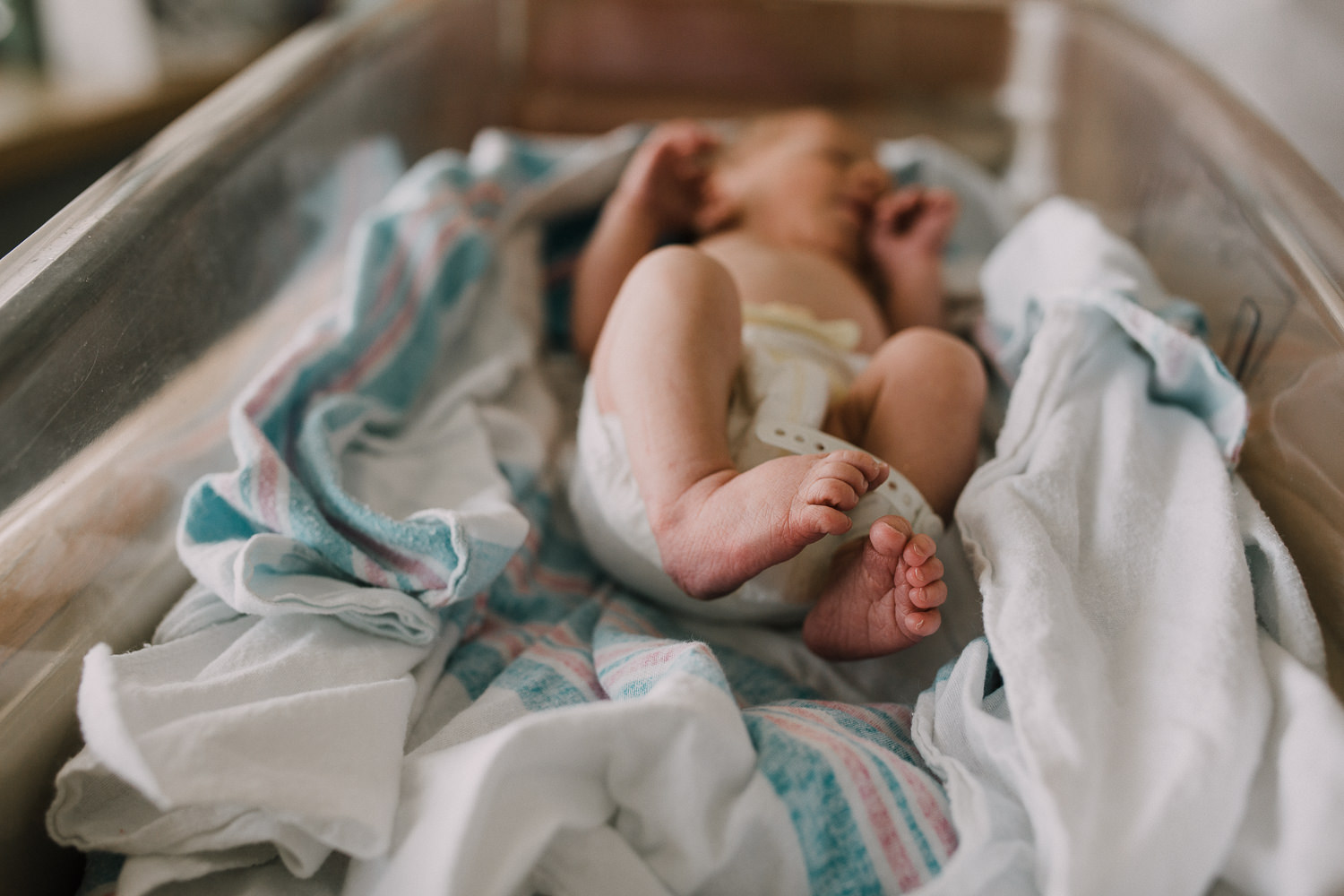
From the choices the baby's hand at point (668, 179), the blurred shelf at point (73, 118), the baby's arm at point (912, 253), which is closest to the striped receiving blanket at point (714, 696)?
the baby's arm at point (912, 253)

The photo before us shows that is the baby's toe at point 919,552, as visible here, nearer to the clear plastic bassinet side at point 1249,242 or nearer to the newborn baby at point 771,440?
the newborn baby at point 771,440

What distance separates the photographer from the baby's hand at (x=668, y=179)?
923 mm

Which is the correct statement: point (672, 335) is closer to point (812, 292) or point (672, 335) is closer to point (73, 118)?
point (812, 292)

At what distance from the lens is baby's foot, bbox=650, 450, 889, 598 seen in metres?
0.47

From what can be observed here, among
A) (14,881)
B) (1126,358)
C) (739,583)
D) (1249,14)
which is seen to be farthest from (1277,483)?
(1249,14)

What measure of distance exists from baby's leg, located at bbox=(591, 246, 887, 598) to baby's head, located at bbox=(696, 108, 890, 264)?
1.06 feet

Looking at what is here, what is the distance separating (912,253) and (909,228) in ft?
0.16

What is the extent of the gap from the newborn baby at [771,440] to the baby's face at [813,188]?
77 millimetres

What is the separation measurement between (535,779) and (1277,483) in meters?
0.45

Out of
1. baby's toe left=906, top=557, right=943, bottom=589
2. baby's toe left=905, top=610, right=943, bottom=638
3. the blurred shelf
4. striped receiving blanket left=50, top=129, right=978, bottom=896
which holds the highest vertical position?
baby's toe left=906, top=557, right=943, bottom=589

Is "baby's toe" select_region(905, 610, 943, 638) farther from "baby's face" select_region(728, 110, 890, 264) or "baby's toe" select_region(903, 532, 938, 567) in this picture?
"baby's face" select_region(728, 110, 890, 264)

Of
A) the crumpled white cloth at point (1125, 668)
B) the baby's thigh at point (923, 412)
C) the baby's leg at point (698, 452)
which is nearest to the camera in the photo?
the crumpled white cloth at point (1125, 668)

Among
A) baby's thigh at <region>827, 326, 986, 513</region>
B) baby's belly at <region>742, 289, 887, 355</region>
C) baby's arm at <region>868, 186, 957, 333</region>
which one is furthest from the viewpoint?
baby's arm at <region>868, 186, 957, 333</region>

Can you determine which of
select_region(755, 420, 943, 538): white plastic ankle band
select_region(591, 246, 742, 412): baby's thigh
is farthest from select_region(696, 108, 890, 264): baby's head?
select_region(755, 420, 943, 538): white plastic ankle band
